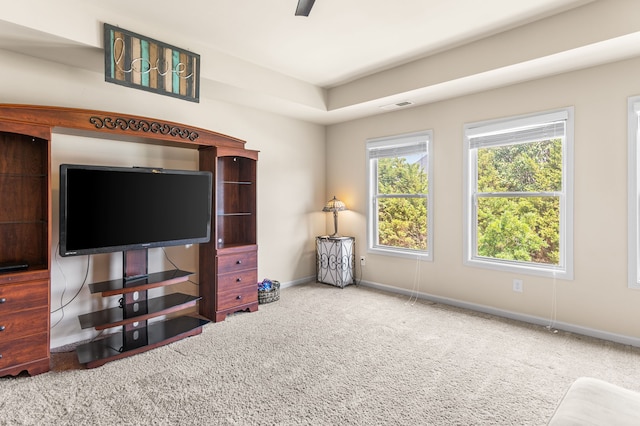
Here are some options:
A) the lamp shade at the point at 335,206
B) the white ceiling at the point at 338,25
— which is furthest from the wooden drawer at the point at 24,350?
the lamp shade at the point at 335,206

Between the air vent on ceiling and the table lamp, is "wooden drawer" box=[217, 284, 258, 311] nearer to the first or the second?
the table lamp

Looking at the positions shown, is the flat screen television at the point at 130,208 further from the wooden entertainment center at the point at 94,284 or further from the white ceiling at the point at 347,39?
the white ceiling at the point at 347,39

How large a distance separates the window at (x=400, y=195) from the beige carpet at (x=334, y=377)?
1344mm

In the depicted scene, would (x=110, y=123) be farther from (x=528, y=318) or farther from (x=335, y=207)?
(x=528, y=318)

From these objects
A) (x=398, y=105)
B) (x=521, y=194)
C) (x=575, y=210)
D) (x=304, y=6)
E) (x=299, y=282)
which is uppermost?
(x=398, y=105)

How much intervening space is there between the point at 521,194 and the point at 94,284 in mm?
4128

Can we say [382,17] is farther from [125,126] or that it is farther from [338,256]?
[338,256]

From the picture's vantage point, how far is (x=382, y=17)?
292 centimetres

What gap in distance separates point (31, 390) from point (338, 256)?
3.43 metres

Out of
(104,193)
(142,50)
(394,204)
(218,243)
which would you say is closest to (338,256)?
(394,204)

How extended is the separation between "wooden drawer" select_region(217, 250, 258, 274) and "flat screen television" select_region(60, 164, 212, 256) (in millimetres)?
308

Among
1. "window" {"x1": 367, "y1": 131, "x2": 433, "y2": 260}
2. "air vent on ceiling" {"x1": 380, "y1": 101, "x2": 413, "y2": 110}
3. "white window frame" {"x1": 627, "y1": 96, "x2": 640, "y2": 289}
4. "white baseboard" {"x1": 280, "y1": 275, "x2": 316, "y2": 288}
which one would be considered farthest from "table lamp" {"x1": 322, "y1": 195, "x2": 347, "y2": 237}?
"white window frame" {"x1": 627, "y1": 96, "x2": 640, "y2": 289}

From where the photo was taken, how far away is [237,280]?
12.3 ft

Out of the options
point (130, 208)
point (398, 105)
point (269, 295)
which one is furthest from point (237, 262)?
point (398, 105)
